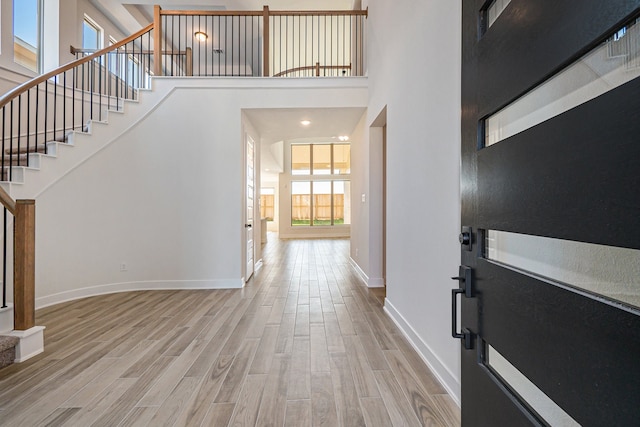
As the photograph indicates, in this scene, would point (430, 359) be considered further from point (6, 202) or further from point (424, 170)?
point (6, 202)

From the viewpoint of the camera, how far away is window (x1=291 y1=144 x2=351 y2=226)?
1224 cm

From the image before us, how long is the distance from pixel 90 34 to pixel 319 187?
315 inches

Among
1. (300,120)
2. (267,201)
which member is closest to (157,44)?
(300,120)

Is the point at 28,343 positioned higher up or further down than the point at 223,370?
higher up

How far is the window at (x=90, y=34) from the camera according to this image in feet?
20.4

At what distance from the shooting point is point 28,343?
2.32m

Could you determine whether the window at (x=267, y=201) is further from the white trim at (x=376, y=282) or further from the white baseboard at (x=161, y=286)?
the white trim at (x=376, y=282)

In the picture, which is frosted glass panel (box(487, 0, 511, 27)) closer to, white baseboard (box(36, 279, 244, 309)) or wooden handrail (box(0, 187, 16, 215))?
wooden handrail (box(0, 187, 16, 215))

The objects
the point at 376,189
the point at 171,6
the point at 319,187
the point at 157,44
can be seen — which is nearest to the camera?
the point at 376,189

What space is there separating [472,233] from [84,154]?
4710mm

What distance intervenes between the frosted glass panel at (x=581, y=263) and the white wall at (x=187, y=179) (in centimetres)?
393

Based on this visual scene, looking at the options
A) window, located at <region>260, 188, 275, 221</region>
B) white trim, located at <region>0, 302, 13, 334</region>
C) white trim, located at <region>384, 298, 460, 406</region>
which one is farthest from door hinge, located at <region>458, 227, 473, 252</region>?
window, located at <region>260, 188, 275, 221</region>

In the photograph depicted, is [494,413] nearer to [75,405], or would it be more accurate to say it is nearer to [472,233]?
[472,233]

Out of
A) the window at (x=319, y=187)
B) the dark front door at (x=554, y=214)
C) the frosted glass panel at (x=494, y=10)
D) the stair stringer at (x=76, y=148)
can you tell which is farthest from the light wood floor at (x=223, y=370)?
the window at (x=319, y=187)
